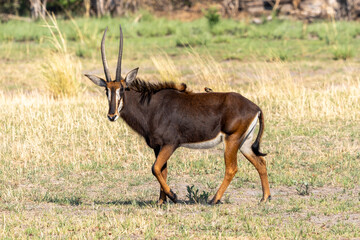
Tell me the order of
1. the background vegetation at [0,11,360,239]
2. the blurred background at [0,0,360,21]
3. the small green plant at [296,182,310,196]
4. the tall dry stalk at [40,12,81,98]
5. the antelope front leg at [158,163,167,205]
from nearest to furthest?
the background vegetation at [0,11,360,239] < the antelope front leg at [158,163,167,205] < the small green plant at [296,182,310,196] < the tall dry stalk at [40,12,81,98] < the blurred background at [0,0,360,21]

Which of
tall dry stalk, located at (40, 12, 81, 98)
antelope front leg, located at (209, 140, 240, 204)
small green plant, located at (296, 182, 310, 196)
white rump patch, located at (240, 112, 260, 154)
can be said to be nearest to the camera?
antelope front leg, located at (209, 140, 240, 204)

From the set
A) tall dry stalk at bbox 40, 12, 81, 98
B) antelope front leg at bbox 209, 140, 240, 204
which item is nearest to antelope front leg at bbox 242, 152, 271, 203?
antelope front leg at bbox 209, 140, 240, 204

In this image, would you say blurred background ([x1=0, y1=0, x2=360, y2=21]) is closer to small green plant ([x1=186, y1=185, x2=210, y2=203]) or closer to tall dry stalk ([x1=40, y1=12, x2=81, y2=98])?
tall dry stalk ([x1=40, y1=12, x2=81, y2=98])

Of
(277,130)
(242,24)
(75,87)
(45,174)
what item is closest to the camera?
(45,174)

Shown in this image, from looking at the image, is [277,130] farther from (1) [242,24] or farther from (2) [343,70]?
(1) [242,24]

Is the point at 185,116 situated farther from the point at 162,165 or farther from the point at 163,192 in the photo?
the point at 163,192

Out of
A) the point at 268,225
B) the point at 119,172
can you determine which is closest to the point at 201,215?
the point at 268,225

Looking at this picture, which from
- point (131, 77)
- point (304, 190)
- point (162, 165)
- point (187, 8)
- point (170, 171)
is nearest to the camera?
point (162, 165)

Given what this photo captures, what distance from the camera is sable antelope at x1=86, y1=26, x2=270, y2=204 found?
7367 mm

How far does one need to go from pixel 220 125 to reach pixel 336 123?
498 centimetres

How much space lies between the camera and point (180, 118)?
24.6 ft

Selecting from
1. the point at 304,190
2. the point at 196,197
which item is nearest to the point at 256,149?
the point at 196,197

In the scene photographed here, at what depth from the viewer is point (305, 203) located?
771cm

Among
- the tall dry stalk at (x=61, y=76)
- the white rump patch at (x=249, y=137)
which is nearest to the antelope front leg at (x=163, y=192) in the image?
the white rump patch at (x=249, y=137)
